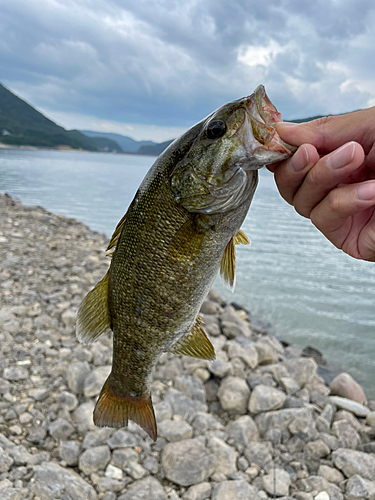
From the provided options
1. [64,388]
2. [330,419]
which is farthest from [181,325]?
[330,419]

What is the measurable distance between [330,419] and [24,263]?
6635 millimetres

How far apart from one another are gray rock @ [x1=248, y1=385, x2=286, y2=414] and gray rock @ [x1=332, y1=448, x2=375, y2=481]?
2.66 ft

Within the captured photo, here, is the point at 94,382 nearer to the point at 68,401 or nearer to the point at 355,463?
the point at 68,401

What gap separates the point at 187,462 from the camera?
3.81m

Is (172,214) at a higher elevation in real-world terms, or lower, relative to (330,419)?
higher

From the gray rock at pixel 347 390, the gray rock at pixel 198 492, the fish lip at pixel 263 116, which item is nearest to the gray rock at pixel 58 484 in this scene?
the gray rock at pixel 198 492

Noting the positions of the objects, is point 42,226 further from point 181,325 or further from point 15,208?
point 181,325

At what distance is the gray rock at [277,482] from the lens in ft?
12.4

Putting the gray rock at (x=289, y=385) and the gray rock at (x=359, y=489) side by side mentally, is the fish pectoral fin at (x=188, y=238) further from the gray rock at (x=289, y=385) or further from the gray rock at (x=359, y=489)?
the gray rock at (x=289, y=385)

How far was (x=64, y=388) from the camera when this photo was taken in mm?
4738

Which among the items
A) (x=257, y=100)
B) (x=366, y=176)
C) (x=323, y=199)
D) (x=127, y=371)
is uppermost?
(x=257, y=100)

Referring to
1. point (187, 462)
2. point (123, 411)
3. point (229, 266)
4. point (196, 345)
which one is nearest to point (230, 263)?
point (229, 266)

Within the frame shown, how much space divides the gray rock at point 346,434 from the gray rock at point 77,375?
3157 mm

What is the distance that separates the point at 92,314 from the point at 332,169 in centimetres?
160
